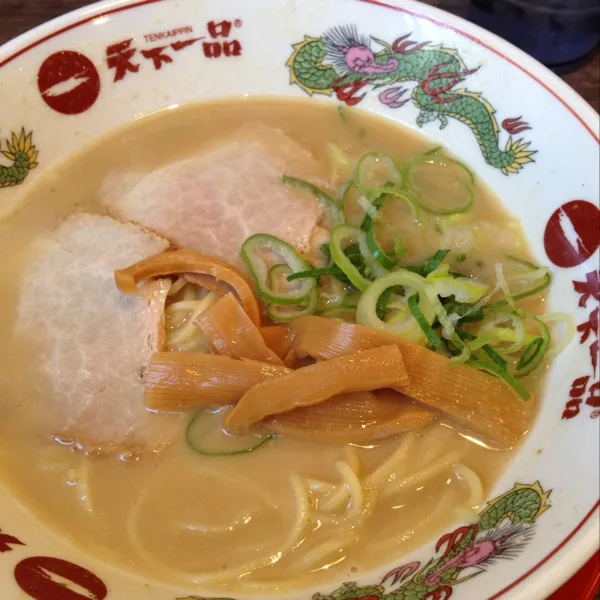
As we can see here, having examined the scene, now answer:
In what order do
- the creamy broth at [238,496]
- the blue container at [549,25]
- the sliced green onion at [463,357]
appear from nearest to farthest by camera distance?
1. the creamy broth at [238,496]
2. the sliced green onion at [463,357]
3. the blue container at [549,25]

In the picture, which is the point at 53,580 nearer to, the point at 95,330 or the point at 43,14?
the point at 95,330

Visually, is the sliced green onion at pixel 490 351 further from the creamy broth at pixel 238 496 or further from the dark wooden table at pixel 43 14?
the dark wooden table at pixel 43 14

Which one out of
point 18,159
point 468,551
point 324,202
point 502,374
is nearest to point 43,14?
point 18,159

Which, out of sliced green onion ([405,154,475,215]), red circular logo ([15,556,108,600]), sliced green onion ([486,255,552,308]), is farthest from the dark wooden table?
red circular logo ([15,556,108,600])

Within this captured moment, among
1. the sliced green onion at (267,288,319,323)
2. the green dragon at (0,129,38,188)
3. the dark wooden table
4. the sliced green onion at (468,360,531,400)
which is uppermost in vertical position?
the dark wooden table

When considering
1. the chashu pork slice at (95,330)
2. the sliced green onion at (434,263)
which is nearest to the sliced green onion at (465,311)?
the sliced green onion at (434,263)

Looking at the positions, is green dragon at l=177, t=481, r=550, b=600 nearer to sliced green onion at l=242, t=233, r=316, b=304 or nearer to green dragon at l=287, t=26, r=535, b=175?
sliced green onion at l=242, t=233, r=316, b=304
